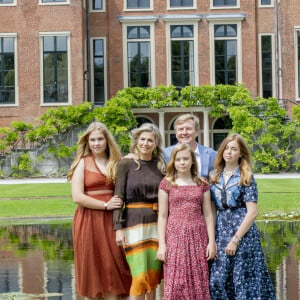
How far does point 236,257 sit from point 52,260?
4509mm

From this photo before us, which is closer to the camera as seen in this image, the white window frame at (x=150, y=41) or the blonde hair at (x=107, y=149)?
the blonde hair at (x=107, y=149)

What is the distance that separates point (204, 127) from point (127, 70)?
15.1ft

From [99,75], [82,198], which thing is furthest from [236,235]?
[99,75]

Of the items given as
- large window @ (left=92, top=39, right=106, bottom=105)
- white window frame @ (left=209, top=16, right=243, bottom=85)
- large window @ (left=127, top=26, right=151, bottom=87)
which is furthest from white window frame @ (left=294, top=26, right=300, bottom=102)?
large window @ (left=92, top=39, right=106, bottom=105)

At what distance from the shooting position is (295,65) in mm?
35312

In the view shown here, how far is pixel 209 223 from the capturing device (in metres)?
6.45

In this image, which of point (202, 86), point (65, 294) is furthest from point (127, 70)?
point (65, 294)

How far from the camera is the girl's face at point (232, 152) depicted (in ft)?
21.7

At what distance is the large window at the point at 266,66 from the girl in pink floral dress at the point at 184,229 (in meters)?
30.3

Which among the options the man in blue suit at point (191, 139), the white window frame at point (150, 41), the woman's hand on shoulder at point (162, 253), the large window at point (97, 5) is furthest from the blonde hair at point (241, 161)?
the large window at point (97, 5)

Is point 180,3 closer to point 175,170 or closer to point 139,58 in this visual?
point 139,58

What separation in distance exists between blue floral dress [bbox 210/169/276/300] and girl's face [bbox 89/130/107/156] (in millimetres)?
1014

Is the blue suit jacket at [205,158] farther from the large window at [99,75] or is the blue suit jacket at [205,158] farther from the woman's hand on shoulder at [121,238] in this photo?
the large window at [99,75]

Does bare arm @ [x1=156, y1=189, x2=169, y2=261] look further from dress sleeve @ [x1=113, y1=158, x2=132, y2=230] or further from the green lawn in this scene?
the green lawn
